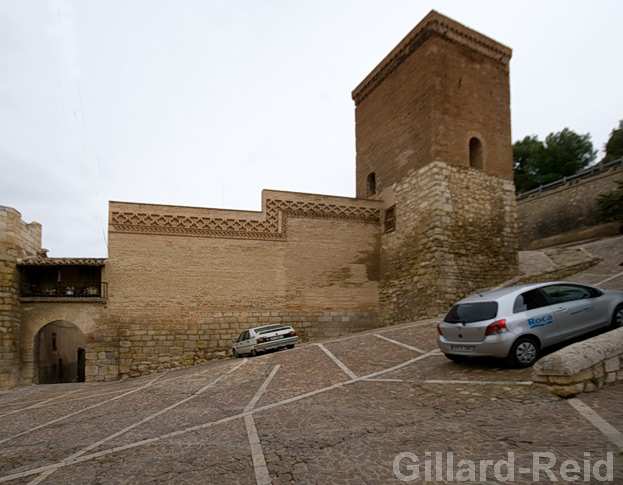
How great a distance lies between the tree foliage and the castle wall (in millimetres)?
24685

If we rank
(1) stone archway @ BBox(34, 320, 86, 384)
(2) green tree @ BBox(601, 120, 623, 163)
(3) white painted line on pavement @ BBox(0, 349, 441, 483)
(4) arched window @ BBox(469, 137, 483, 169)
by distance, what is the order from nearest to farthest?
1. (3) white painted line on pavement @ BBox(0, 349, 441, 483)
2. (4) arched window @ BBox(469, 137, 483, 169)
3. (1) stone archway @ BBox(34, 320, 86, 384)
4. (2) green tree @ BBox(601, 120, 623, 163)

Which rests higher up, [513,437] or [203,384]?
[513,437]

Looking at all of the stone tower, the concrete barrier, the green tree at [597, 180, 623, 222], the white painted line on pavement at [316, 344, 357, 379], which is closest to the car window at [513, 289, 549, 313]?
the concrete barrier

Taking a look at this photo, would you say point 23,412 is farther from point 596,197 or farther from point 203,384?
point 596,197

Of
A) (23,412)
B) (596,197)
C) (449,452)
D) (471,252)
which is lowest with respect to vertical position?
(23,412)

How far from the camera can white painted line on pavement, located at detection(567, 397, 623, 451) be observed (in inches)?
173

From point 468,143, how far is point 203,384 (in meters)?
13.5

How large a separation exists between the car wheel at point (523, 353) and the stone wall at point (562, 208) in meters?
23.2

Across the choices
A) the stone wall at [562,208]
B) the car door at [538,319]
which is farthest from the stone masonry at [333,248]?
the stone wall at [562,208]

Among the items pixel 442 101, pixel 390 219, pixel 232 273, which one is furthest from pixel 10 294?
pixel 442 101

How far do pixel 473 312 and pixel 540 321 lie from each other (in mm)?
1078

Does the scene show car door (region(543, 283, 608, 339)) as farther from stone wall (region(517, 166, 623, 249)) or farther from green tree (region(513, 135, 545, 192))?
green tree (region(513, 135, 545, 192))

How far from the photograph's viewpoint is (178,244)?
1700 centimetres

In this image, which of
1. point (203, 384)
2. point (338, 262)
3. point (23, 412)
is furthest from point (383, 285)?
point (23, 412)
